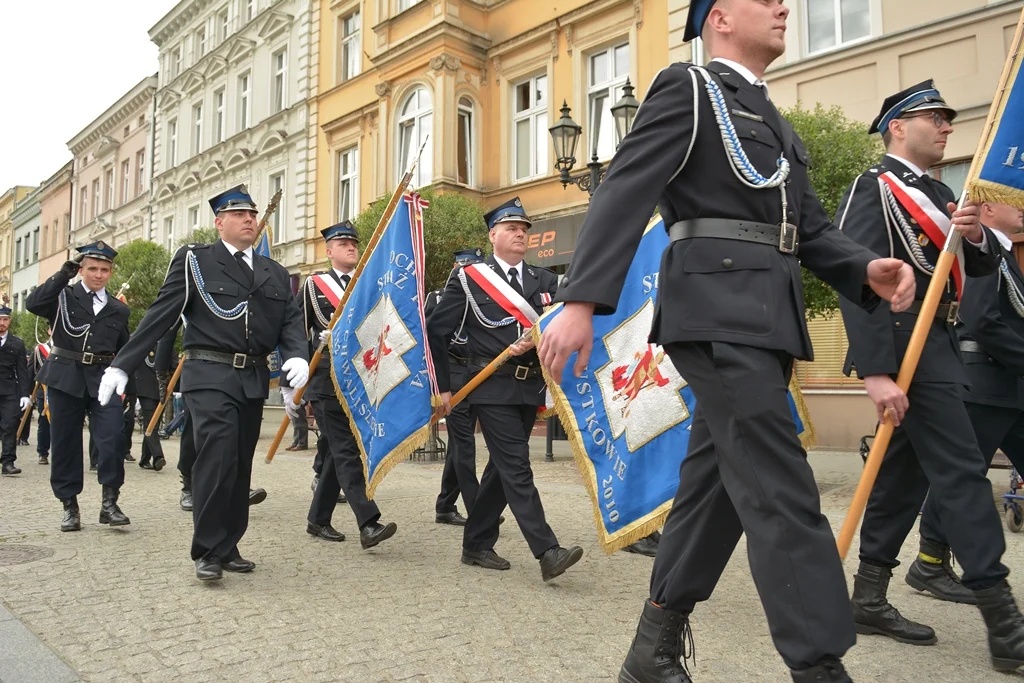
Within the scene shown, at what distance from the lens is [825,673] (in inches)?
83.2

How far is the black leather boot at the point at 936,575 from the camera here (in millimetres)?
4105

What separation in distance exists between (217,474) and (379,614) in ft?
4.46

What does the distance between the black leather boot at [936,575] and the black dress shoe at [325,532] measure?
11.5 ft

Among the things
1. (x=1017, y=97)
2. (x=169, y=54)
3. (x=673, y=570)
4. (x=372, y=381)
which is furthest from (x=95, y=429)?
(x=169, y=54)

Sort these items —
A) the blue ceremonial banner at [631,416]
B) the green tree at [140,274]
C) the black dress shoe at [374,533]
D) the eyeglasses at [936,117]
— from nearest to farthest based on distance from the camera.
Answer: the eyeglasses at [936,117] < the blue ceremonial banner at [631,416] < the black dress shoe at [374,533] < the green tree at [140,274]

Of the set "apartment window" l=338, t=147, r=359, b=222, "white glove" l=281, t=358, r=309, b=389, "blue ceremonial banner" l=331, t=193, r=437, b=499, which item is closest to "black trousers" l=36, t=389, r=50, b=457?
"blue ceremonial banner" l=331, t=193, r=437, b=499

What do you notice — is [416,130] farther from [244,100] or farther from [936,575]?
[936,575]

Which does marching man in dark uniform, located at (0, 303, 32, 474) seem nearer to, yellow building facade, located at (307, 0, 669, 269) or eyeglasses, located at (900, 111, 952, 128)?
yellow building facade, located at (307, 0, 669, 269)

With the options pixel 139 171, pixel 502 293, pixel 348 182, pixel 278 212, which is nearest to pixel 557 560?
pixel 502 293

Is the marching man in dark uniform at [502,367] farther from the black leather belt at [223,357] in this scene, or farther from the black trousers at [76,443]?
the black trousers at [76,443]

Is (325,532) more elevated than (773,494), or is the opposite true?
(773,494)

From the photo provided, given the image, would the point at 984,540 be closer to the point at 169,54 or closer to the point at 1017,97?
the point at 1017,97

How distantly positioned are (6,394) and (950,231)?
11561 millimetres

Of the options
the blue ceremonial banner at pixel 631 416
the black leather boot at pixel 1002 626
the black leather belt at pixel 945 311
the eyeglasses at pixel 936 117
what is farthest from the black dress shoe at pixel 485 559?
the eyeglasses at pixel 936 117
